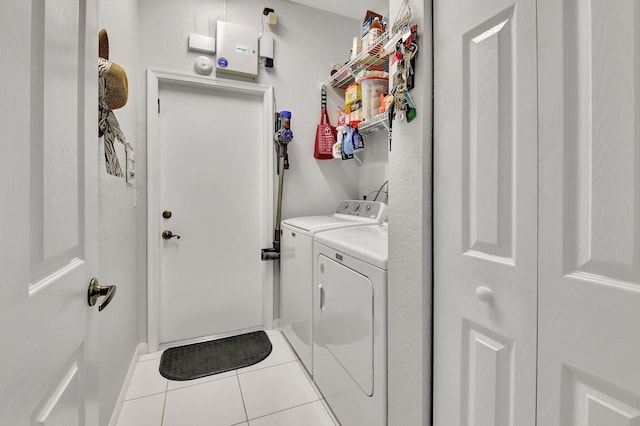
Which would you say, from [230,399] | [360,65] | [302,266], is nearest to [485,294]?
[302,266]

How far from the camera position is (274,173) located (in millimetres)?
2467

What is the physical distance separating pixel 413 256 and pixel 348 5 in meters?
2.60

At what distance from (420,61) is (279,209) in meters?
1.74

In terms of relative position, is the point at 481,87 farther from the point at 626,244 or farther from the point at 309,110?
the point at 309,110

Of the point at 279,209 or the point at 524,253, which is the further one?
the point at 279,209

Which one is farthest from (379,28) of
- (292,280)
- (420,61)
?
(292,280)

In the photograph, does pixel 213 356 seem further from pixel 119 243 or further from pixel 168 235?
pixel 119 243

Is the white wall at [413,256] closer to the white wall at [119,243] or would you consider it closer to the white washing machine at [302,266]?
the white washing machine at [302,266]

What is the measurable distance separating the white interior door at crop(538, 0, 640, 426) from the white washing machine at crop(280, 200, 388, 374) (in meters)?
1.24

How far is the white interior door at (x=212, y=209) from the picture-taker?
2232 mm

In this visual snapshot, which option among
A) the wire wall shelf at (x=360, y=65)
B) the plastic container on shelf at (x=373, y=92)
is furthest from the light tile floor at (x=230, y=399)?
the wire wall shelf at (x=360, y=65)

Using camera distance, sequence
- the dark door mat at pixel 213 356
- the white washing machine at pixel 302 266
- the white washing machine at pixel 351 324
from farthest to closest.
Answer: the dark door mat at pixel 213 356 → the white washing machine at pixel 302 266 → the white washing machine at pixel 351 324

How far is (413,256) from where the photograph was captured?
956mm

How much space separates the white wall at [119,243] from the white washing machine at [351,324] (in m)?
1.08
